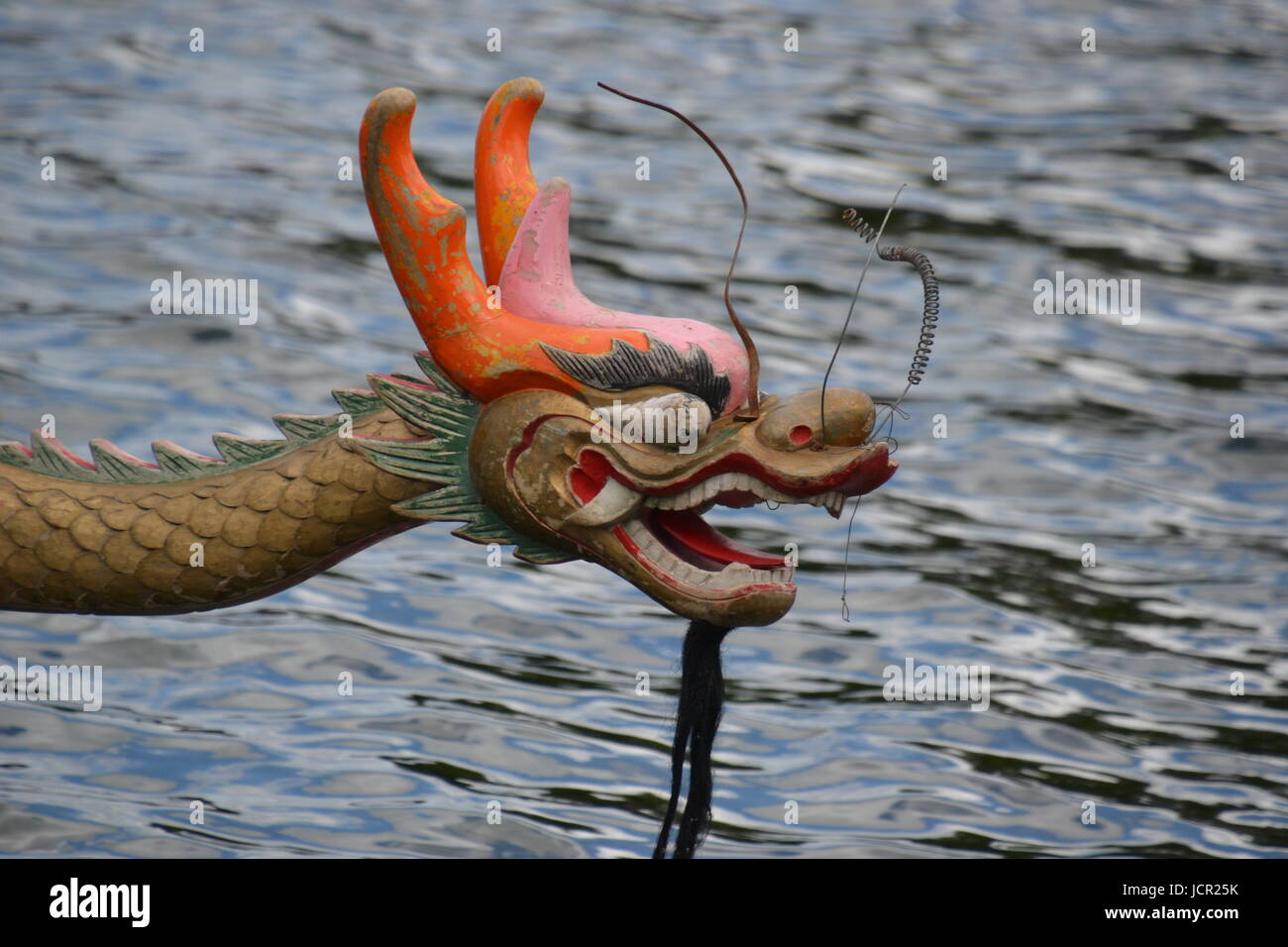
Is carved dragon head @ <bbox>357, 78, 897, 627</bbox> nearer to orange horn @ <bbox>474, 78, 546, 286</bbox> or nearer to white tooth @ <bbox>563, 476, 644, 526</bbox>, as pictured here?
white tooth @ <bbox>563, 476, 644, 526</bbox>

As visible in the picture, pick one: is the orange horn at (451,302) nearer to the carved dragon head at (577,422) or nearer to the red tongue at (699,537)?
the carved dragon head at (577,422)

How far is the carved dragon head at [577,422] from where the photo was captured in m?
2.90

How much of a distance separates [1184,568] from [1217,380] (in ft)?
6.28

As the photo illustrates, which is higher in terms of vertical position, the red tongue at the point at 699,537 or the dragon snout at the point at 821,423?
the dragon snout at the point at 821,423

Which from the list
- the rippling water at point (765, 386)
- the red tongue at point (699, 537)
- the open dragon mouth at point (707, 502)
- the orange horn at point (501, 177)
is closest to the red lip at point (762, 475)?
the open dragon mouth at point (707, 502)

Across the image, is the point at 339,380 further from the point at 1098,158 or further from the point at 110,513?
the point at 1098,158

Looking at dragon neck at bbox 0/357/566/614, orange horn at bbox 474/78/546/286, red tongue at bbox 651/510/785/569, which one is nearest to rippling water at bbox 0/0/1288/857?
dragon neck at bbox 0/357/566/614

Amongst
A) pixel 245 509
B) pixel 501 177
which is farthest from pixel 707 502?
pixel 245 509

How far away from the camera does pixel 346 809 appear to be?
4.48 m

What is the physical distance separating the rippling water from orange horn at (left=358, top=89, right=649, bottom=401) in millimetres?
1695

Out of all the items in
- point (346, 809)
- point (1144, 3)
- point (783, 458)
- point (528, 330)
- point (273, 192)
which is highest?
Answer: point (1144, 3)

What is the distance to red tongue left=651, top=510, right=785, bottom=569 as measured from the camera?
3.03 m

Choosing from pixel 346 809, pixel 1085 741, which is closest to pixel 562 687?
pixel 346 809

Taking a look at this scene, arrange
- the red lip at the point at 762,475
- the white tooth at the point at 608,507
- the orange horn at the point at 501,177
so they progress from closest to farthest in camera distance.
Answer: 1. the red lip at the point at 762,475
2. the white tooth at the point at 608,507
3. the orange horn at the point at 501,177
